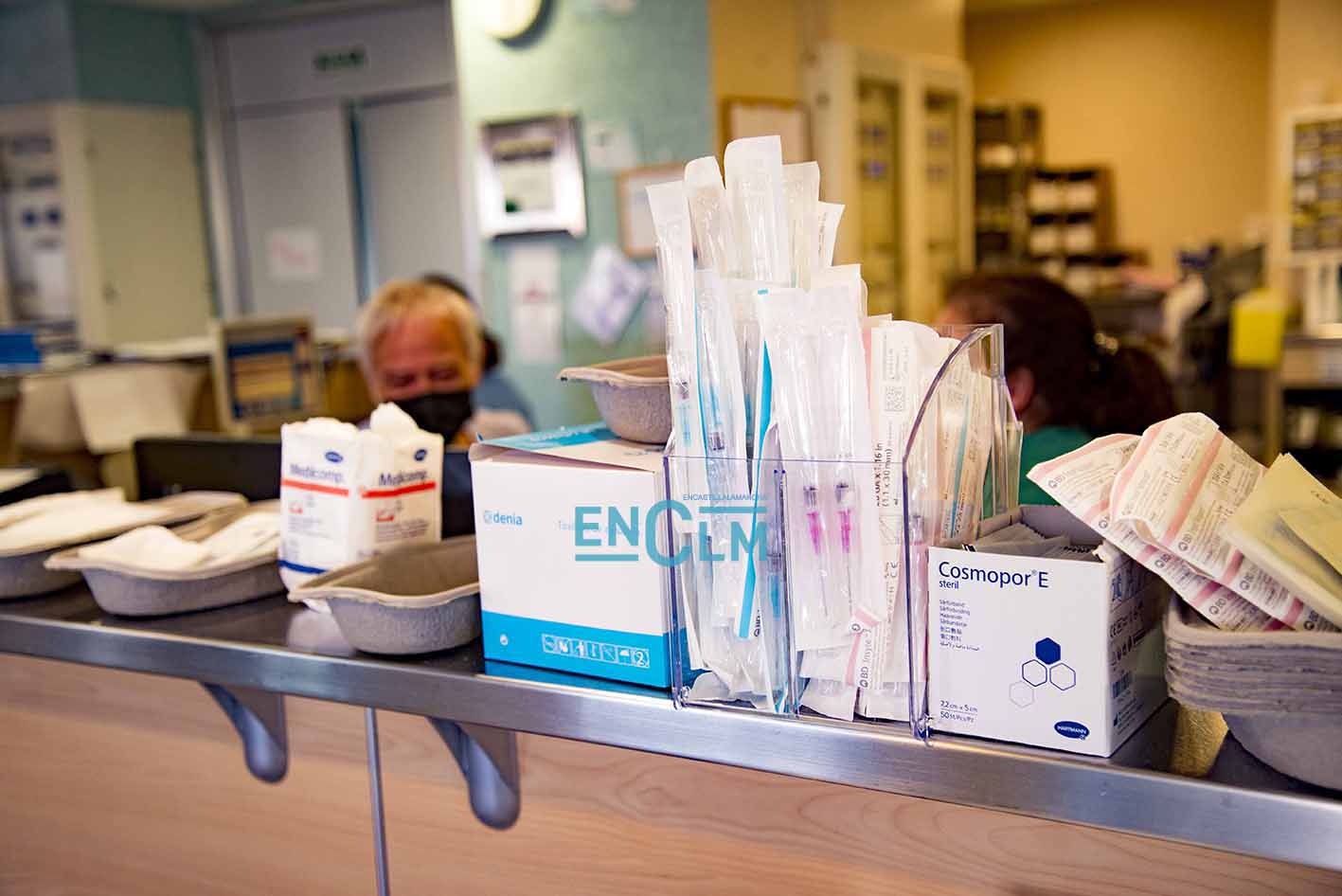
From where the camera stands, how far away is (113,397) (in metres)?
3.96

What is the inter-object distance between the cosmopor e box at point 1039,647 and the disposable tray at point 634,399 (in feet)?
Answer: 1.10

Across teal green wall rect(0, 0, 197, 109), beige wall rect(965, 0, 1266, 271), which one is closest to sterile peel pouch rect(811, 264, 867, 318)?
teal green wall rect(0, 0, 197, 109)

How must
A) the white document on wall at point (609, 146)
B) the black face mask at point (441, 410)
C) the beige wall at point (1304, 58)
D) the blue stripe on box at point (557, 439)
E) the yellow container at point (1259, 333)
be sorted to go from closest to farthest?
the blue stripe on box at point (557, 439), the black face mask at point (441, 410), the white document on wall at point (609, 146), the yellow container at point (1259, 333), the beige wall at point (1304, 58)

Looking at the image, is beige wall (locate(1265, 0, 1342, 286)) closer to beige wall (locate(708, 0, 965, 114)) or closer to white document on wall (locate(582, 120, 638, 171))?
beige wall (locate(708, 0, 965, 114))

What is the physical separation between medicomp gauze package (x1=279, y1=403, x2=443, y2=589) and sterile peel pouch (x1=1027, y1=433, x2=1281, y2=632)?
73 cm

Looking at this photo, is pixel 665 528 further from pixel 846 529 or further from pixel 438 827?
pixel 438 827

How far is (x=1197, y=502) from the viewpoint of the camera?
3.16ft

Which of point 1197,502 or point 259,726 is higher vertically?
point 1197,502

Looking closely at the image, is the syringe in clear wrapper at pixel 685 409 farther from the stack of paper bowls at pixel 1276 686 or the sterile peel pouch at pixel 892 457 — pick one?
the stack of paper bowls at pixel 1276 686

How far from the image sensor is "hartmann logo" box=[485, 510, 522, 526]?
1.21m

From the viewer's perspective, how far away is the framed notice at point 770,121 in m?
4.03

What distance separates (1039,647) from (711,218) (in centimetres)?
44

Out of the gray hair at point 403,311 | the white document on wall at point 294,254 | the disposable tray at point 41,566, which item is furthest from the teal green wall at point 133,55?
the disposable tray at point 41,566

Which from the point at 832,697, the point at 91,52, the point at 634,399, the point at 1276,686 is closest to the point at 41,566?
the point at 634,399
